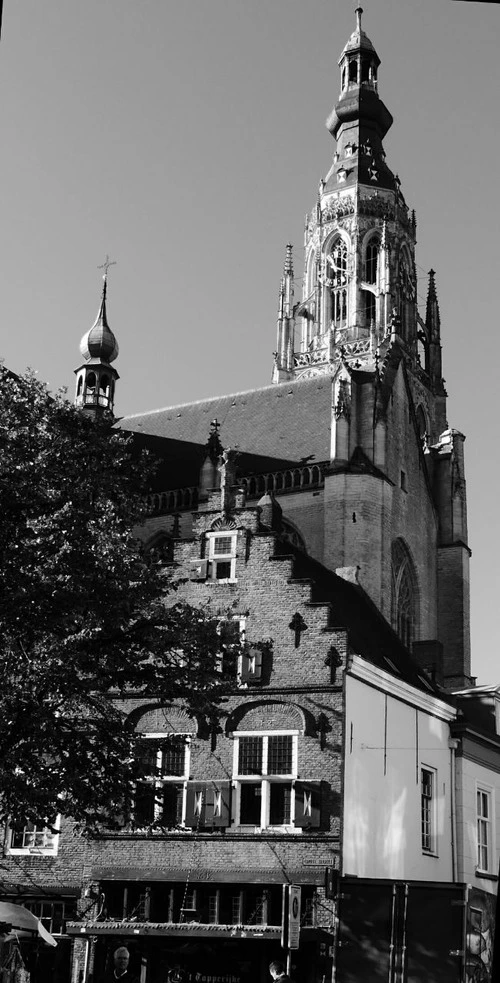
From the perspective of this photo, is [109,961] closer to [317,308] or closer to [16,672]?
[16,672]

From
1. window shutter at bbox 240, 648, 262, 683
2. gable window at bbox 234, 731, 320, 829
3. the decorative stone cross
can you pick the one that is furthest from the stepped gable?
gable window at bbox 234, 731, 320, 829

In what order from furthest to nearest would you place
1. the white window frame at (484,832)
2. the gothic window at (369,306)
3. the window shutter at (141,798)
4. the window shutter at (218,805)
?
1. the gothic window at (369,306)
2. the white window frame at (484,832)
3. the window shutter at (218,805)
4. the window shutter at (141,798)

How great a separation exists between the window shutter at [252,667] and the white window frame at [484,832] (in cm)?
638

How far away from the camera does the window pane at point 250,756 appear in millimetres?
23359

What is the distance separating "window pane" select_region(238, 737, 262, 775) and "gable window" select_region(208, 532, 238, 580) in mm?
3343

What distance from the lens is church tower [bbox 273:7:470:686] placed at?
47.7 m

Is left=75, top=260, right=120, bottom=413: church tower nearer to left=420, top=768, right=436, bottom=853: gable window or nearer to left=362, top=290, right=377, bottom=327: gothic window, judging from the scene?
left=362, top=290, right=377, bottom=327: gothic window

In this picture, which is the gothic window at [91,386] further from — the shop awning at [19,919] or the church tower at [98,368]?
the shop awning at [19,919]

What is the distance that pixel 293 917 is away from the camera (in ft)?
62.5

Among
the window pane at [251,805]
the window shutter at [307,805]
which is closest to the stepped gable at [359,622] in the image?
the window shutter at [307,805]

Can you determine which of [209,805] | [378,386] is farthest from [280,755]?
[378,386]

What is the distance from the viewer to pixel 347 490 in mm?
47406

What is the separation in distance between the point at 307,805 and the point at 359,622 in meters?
6.41

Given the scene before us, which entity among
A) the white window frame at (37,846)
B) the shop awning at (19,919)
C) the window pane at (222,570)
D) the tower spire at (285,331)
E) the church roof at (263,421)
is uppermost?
the tower spire at (285,331)
